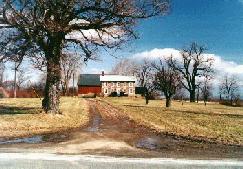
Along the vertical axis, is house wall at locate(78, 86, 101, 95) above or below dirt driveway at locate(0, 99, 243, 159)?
above

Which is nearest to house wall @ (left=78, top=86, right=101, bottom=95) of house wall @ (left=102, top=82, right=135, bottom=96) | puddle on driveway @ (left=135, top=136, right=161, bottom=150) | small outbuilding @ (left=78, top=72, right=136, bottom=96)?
small outbuilding @ (left=78, top=72, right=136, bottom=96)

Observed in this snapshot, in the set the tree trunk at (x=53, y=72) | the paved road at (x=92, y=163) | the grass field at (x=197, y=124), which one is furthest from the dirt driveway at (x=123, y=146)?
the tree trunk at (x=53, y=72)

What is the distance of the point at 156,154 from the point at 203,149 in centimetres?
236

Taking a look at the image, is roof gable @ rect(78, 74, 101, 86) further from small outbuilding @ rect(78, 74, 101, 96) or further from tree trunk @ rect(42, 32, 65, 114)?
tree trunk @ rect(42, 32, 65, 114)

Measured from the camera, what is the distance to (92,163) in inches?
396

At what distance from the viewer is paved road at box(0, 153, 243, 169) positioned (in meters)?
9.66

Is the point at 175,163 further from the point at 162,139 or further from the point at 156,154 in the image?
the point at 162,139

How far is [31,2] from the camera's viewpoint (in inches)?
848

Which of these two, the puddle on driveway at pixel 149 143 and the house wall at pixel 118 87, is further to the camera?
the house wall at pixel 118 87

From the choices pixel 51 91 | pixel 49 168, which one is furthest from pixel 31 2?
pixel 49 168

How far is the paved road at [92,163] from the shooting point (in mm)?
9656

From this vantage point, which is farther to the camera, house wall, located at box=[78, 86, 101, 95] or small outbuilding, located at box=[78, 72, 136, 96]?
small outbuilding, located at box=[78, 72, 136, 96]

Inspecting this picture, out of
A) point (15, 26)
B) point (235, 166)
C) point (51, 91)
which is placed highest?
point (15, 26)

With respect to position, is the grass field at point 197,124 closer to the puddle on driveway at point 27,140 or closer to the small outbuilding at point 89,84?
the puddle on driveway at point 27,140
